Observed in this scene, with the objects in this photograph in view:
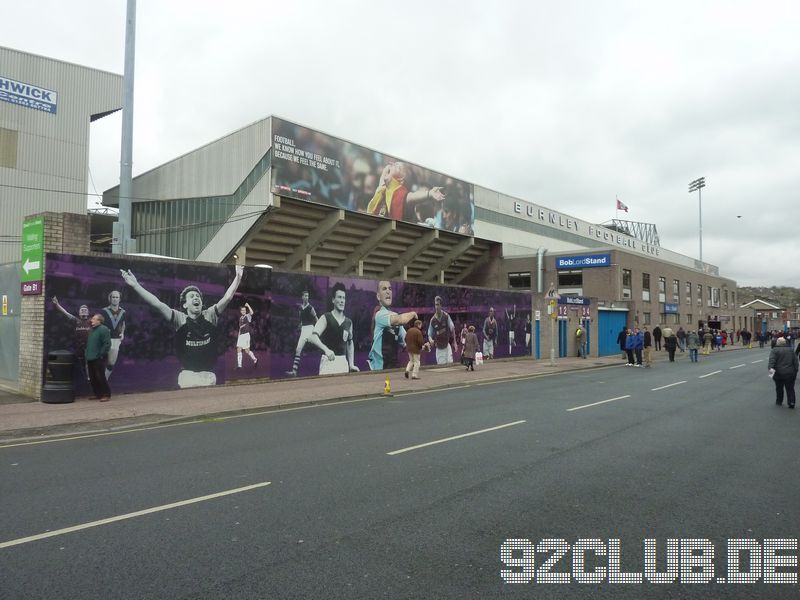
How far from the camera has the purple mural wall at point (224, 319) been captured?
1264 cm

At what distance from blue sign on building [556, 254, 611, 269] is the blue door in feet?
14.5

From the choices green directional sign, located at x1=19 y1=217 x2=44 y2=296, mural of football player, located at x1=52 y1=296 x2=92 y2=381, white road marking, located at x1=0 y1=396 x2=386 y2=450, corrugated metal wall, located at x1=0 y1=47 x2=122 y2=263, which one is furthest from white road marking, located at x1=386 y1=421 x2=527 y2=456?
corrugated metal wall, located at x1=0 y1=47 x2=122 y2=263

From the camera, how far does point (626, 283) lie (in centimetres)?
4153

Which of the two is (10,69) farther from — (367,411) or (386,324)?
(367,411)

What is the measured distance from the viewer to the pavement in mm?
9516

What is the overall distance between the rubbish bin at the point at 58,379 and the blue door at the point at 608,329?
28590mm

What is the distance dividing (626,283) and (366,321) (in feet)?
93.8

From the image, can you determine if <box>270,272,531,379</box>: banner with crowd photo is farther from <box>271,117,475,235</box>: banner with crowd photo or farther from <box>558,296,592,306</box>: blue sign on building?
<box>271,117,475,235</box>: banner with crowd photo

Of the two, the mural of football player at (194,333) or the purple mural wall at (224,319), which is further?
the mural of football player at (194,333)

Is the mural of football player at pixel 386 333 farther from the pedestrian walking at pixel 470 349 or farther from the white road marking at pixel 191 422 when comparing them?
the white road marking at pixel 191 422

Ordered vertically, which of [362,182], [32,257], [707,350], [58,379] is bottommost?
[707,350]

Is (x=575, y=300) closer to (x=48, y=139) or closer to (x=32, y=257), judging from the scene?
(x=32, y=257)

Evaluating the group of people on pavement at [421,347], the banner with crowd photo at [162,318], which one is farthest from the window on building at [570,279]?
the banner with crowd photo at [162,318]

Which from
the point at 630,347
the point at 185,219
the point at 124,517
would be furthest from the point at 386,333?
the point at 185,219
